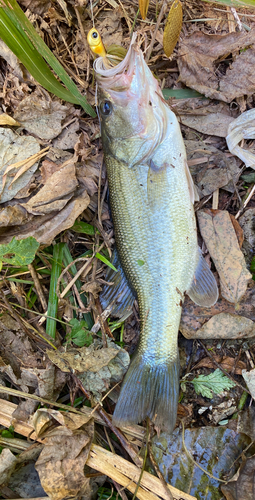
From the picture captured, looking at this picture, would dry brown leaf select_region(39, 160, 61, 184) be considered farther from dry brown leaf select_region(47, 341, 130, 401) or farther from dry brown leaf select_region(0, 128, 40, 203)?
dry brown leaf select_region(47, 341, 130, 401)

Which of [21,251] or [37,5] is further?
[37,5]

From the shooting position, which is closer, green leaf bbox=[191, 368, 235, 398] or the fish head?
the fish head

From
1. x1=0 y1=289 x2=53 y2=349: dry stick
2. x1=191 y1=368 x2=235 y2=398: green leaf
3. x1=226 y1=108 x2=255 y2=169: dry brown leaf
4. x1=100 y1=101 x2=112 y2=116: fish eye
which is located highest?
x1=100 y1=101 x2=112 y2=116: fish eye

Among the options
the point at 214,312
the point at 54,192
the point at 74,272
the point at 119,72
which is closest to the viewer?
the point at 119,72

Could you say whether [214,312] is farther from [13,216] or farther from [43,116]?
[43,116]

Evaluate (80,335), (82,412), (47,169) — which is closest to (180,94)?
(47,169)

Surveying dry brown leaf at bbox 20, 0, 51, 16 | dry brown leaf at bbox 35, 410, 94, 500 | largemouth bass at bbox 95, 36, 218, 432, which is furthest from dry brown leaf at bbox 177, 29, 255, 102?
dry brown leaf at bbox 35, 410, 94, 500
